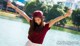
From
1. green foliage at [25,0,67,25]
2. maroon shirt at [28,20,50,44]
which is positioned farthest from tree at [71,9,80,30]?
maroon shirt at [28,20,50,44]

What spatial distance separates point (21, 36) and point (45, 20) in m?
0.70

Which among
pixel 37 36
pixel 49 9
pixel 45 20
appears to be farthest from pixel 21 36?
pixel 37 36

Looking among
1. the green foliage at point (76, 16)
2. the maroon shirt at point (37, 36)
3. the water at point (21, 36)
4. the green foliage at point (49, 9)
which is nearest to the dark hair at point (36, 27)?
the maroon shirt at point (37, 36)

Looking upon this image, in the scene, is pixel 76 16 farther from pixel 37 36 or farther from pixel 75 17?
pixel 37 36

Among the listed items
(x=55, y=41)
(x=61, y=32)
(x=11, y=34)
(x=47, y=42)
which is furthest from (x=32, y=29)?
(x=61, y=32)

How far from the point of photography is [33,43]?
49.5 inches

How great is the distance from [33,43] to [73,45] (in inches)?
101

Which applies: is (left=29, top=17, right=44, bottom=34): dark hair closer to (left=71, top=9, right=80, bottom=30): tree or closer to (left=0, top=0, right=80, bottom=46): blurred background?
(left=0, top=0, right=80, bottom=46): blurred background

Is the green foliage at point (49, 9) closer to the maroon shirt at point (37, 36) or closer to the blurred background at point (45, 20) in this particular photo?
the blurred background at point (45, 20)

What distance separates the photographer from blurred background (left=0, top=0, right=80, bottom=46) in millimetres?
3184

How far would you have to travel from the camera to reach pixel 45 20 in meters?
3.81

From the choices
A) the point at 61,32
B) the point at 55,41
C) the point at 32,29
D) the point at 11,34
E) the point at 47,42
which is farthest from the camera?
the point at 61,32

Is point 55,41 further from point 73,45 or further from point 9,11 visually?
point 9,11

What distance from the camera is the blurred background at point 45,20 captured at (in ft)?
10.4
